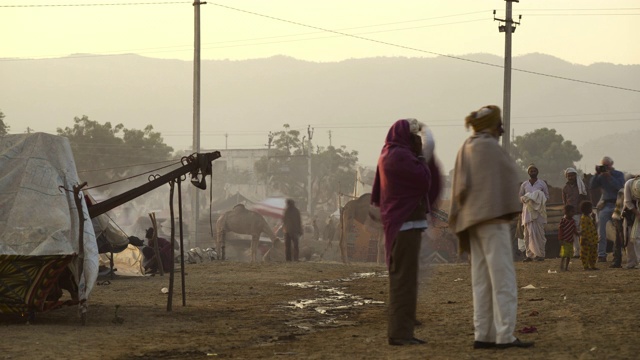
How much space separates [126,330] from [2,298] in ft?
4.65

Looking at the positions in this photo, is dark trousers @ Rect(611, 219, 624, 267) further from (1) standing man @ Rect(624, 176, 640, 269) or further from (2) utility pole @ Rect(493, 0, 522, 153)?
(2) utility pole @ Rect(493, 0, 522, 153)

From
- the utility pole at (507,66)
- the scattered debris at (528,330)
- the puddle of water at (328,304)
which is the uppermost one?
the utility pole at (507,66)

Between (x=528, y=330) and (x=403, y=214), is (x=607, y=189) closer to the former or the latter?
(x=528, y=330)

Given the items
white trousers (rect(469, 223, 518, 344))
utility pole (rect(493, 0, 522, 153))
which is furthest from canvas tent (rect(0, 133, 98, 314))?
utility pole (rect(493, 0, 522, 153))

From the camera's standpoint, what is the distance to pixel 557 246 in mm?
26188

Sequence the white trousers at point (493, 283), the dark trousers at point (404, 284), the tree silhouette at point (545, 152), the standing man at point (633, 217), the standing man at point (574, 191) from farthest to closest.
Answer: the tree silhouette at point (545, 152), the standing man at point (574, 191), the standing man at point (633, 217), the dark trousers at point (404, 284), the white trousers at point (493, 283)

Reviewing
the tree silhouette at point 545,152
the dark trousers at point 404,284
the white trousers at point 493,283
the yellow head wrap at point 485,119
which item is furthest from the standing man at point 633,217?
the tree silhouette at point 545,152

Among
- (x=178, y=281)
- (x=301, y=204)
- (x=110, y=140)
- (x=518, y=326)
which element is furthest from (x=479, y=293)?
(x=301, y=204)

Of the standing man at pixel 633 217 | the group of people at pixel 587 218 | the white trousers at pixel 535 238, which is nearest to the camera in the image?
the standing man at pixel 633 217

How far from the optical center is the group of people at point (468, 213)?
8758 millimetres

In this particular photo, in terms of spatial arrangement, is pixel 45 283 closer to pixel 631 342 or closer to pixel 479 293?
pixel 479 293

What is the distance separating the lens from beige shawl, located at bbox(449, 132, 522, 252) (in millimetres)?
8789

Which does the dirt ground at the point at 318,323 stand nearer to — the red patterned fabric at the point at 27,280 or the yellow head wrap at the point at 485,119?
the red patterned fabric at the point at 27,280

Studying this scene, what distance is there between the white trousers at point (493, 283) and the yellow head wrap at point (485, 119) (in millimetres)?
851
